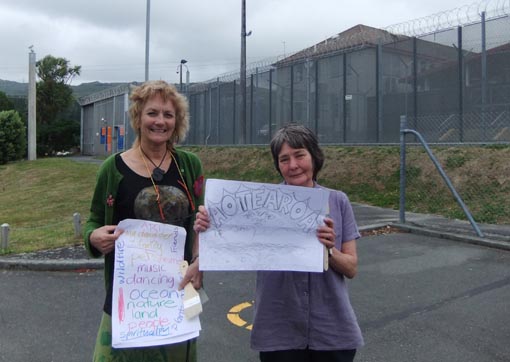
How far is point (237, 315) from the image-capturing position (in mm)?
4871

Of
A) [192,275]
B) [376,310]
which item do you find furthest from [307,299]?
[376,310]

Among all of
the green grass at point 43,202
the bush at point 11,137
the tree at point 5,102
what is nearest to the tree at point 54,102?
the tree at point 5,102

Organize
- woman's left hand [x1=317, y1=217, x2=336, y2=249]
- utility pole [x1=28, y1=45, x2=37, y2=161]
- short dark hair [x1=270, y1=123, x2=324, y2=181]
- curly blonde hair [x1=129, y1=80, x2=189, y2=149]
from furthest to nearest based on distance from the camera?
1. utility pole [x1=28, y1=45, x2=37, y2=161]
2. curly blonde hair [x1=129, y1=80, x2=189, y2=149]
3. short dark hair [x1=270, y1=123, x2=324, y2=181]
4. woman's left hand [x1=317, y1=217, x2=336, y2=249]

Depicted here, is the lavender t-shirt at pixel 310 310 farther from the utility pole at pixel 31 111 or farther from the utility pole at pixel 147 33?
the utility pole at pixel 31 111

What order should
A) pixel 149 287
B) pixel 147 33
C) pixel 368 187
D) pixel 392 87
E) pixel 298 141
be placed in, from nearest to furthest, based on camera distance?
pixel 298 141
pixel 149 287
pixel 368 187
pixel 392 87
pixel 147 33

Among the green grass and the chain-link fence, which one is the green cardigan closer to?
the green grass

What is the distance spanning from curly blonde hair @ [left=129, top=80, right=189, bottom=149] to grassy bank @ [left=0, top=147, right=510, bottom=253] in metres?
5.86

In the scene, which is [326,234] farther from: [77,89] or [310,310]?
[77,89]

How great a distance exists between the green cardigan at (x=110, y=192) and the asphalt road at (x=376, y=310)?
182 centimetres

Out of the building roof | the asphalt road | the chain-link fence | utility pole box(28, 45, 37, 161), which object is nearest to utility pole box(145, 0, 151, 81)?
the chain-link fence

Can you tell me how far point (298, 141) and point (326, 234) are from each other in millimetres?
427

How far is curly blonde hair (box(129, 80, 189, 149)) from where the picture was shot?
7.95 ft

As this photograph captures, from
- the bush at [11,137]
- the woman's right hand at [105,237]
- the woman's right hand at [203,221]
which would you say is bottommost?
the woman's right hand at [105,237]

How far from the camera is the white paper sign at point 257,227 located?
7.02ft
